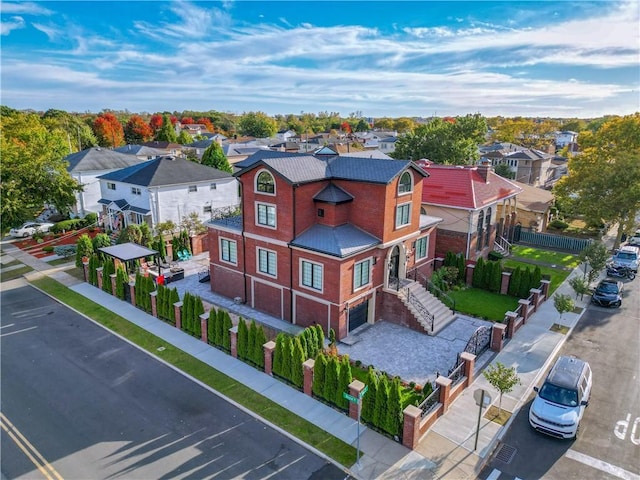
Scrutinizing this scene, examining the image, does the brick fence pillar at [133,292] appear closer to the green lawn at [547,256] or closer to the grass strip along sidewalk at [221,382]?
the grass strip along sidewalk at [221,382]

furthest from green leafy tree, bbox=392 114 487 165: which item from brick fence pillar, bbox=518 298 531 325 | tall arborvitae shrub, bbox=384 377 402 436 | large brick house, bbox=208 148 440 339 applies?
tall arborvitae shrub, bbox=384 377 402 436

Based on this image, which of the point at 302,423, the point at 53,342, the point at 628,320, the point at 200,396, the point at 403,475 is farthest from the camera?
the point at 628,320

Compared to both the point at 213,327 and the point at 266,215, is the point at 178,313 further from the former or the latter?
the point at 266,215

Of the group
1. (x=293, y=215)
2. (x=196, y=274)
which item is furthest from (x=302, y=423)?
(x=196, y=274)

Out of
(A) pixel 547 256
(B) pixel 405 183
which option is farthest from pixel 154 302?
(A) pixel 547 256

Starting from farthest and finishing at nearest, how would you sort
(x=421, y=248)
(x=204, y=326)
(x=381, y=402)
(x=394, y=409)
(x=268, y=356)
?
(x=421, y=248) < (x=204, y=326) < (x=268, y=356) < (x=381, y=402) < (x=394, y=409)

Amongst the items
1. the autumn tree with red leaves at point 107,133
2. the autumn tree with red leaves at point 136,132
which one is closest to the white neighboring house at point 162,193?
the autumn tree with red leaves at point 107,133

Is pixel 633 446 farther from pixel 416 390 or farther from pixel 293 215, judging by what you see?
pixel 293 215
